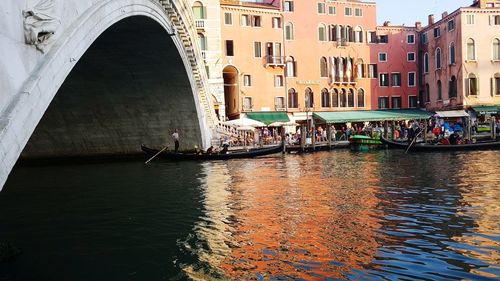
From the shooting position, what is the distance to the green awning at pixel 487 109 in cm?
2714

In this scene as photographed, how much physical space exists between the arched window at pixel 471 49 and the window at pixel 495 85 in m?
1.64

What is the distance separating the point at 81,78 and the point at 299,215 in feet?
30.0

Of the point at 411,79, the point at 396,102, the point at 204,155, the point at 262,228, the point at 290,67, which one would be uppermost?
the point at 290,67

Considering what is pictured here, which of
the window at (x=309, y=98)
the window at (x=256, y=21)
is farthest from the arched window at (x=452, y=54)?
the window at (x=256, y=21)

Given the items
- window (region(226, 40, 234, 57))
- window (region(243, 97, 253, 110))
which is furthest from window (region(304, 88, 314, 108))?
window (region(226, 40, 234, 57))

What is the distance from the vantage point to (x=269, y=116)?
27109 mm

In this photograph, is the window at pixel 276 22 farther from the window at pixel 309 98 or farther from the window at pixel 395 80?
the window at pixel 395 80

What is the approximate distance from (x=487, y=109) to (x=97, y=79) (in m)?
21.3

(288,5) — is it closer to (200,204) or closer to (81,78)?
Result: (81,78)

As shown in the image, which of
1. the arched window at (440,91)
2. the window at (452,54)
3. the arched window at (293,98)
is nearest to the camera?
the window at (452,54)

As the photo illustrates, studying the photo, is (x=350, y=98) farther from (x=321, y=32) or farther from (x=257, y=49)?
(x=257, y=49)

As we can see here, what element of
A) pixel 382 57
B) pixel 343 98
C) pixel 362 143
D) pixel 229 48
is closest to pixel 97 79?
pixel 362 143

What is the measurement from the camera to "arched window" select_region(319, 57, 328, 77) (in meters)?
29.0

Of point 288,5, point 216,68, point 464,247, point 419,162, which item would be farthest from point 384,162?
point 288,5
